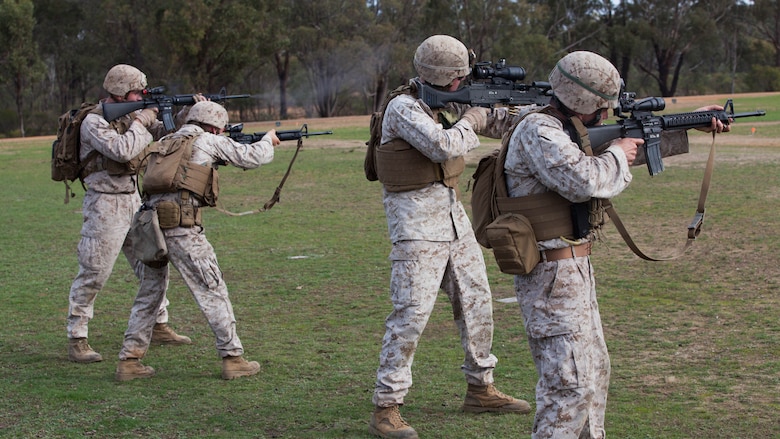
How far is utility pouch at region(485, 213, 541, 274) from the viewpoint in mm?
4527

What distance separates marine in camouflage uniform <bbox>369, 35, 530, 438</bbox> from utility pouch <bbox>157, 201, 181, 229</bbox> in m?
1.64

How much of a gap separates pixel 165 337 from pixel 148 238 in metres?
1.59

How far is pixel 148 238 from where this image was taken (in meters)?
6.75

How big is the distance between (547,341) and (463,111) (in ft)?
6.15

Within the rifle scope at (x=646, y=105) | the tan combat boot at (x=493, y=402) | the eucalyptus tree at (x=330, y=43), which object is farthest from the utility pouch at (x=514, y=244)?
the eucalyptus tree at (x=330, y=43)

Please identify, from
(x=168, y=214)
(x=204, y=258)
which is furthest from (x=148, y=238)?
(x=204, y=258)

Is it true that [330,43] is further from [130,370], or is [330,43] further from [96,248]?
[130,370]

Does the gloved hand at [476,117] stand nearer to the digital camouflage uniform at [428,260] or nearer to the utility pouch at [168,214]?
the digital camouflage uniform at [428,260]

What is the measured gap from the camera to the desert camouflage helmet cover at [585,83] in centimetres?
454

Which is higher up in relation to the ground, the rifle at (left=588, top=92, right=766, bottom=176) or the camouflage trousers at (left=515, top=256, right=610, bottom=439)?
the rifle at (left=588, top=92, right=766, bottom=176)

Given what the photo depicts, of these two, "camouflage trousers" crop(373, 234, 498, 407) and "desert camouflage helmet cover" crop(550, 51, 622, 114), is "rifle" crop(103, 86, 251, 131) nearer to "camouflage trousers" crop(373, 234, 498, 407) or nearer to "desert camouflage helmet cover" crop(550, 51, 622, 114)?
"camouflage trousers" crop(373, 234, 498, 407)

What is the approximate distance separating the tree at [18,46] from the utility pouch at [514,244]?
4944cm

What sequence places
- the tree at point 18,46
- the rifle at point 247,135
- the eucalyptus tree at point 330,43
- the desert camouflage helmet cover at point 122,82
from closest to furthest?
the rifle at point 247,135 < the desert camouflage helmet cover at point 122,82 < the tree at point 18,46 < the eucalyptus tree at point 330,43

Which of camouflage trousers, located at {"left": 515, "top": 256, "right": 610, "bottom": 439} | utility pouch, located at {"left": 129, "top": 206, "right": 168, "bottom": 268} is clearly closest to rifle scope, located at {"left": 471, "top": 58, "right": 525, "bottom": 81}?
camouflage trousers, located at {"left": 515, "top": 256, "right": 610, "bottom": 439}
